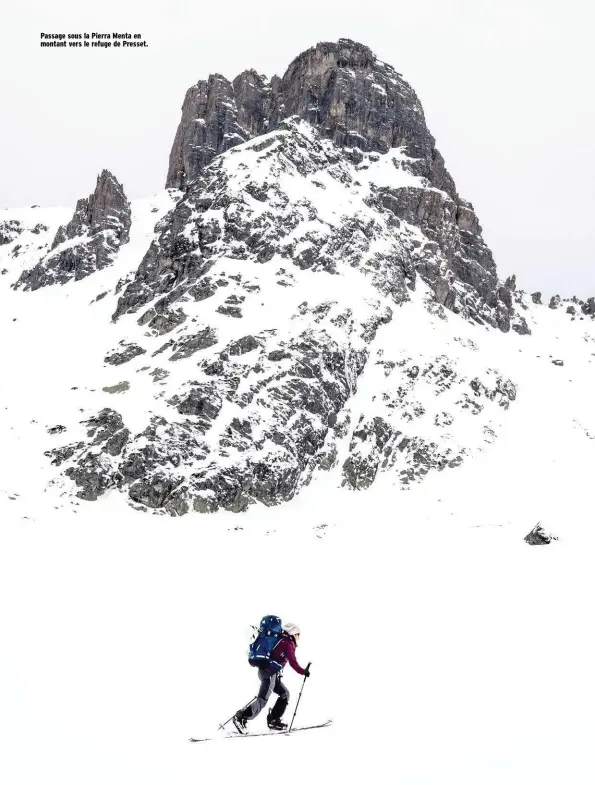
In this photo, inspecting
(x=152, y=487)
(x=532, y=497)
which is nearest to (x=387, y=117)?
(x=532, y=497)

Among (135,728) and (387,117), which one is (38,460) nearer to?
(135,728)

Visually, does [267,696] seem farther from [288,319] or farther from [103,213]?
[103,213]

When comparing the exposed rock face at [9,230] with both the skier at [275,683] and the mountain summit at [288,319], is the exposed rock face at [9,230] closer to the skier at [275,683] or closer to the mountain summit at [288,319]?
the mountain summit at [288,319]

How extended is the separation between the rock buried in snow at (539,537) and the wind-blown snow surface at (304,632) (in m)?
0.46

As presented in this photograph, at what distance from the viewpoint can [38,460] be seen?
40.9 metres

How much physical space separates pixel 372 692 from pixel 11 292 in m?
79.9

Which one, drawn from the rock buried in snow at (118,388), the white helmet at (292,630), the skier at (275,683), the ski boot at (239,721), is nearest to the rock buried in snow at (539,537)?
the white helmet at (292,630)

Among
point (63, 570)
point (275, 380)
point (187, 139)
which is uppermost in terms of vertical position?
point (187, 139)

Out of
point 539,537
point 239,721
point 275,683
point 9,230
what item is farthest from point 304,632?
point 9,230

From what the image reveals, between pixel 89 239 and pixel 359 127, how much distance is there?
40.6 m

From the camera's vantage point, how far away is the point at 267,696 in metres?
10.3

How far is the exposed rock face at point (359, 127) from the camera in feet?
255

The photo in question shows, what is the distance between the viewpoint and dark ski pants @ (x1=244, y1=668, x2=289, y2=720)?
10.2m

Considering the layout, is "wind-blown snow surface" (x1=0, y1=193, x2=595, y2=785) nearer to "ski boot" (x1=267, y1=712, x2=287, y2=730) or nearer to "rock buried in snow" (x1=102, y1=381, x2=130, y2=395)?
"ski boot" (x1=267, y1=712, x2=287, y2=730)
